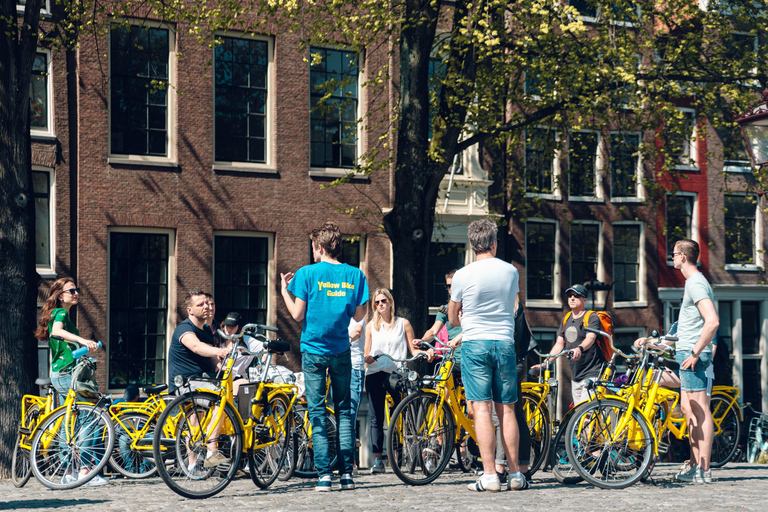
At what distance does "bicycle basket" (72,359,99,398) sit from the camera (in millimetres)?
8031

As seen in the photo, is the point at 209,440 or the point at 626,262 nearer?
the point at 209,440

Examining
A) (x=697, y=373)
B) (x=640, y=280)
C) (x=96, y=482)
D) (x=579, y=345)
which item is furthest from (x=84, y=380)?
(x=640, y=280)

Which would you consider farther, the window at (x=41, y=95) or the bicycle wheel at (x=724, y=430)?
the window at (x=41, y=95)

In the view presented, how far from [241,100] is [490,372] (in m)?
13.4

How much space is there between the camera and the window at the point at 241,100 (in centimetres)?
1922

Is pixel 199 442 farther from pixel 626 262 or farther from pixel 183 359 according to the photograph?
pixel 626 262

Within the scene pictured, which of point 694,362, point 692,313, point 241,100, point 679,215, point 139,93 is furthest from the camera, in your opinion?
point 679,215

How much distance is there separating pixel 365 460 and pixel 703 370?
12.4ft

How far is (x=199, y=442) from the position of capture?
7.04 m

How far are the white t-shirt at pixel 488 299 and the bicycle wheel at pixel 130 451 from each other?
2700mm

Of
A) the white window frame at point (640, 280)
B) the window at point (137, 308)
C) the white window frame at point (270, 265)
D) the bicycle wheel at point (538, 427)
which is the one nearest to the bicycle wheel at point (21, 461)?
the bicycle wheel at point (538, 427)

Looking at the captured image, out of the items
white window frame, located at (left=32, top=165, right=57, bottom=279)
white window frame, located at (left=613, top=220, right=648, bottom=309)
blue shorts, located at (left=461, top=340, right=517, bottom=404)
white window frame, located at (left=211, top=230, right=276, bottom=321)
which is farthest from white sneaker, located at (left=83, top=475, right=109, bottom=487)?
white window frame, located at (left=613, top=220, right=648, bottom=309)

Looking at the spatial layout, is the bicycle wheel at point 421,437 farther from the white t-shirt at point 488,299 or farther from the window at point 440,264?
the window at point 440,264

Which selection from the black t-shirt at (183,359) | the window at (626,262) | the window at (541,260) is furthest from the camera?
the window at (626,262)
